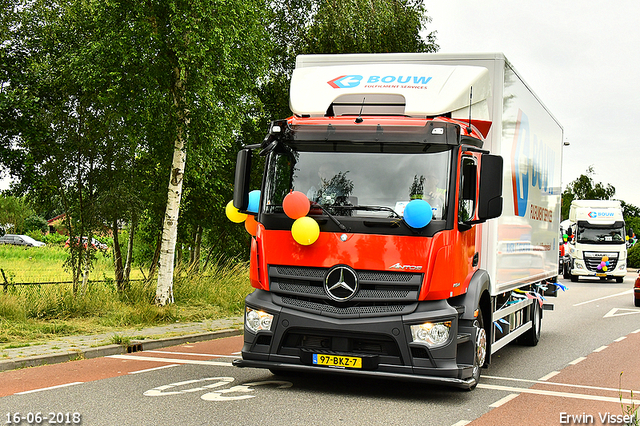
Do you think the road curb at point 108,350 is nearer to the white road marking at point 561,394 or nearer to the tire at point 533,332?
the white road marking at point 561,394

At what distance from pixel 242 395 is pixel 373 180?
2658 millimetres

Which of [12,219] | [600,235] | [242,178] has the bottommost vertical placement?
[242,178]

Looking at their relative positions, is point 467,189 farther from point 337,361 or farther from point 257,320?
point 257,320

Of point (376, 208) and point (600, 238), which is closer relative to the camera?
point (376, 208)

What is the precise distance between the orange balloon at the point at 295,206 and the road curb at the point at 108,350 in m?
4.24

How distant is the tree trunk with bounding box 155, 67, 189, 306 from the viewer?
1400cm

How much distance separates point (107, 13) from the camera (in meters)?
13.5

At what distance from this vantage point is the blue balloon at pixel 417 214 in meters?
6.66

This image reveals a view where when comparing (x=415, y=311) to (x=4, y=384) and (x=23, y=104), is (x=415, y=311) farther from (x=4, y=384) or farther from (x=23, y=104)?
(x=23, y=104)

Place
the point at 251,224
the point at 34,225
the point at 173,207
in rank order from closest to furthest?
the point at 251,224
the point at 173,207
the point at 34,225

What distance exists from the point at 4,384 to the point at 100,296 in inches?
225

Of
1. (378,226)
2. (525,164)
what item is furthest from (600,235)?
(378,226)

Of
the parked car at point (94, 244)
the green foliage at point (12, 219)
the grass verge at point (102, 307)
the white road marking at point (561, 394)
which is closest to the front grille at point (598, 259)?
the grass verge at point (102, 307)

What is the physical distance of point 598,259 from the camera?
3375 cm
